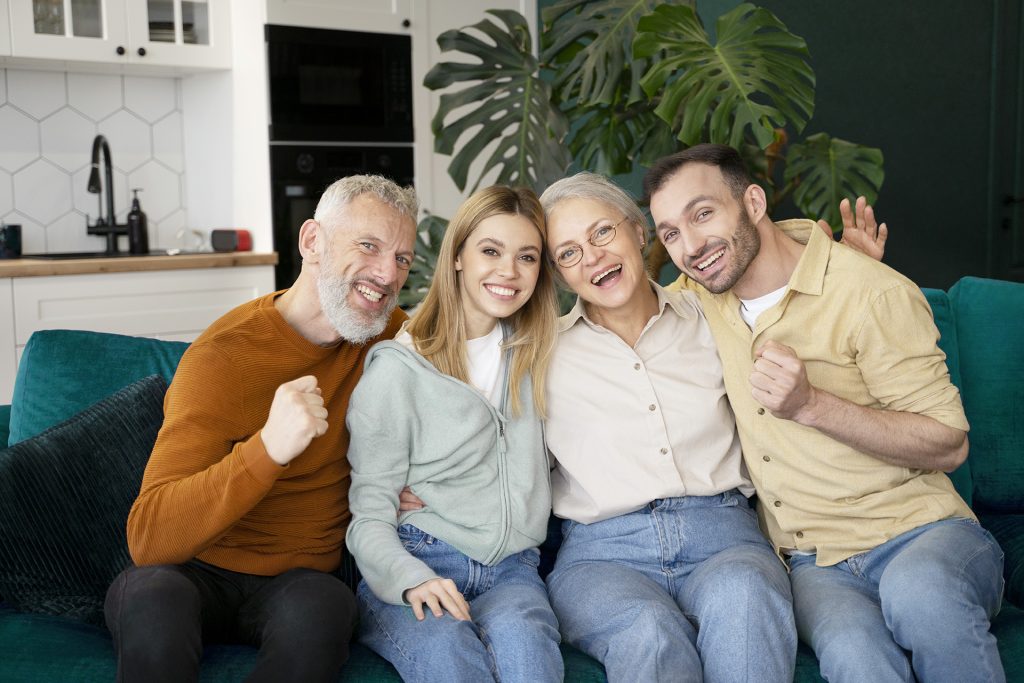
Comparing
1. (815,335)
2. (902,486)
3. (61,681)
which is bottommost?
(61,681)

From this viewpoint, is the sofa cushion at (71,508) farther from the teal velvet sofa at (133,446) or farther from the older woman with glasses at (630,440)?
the older woman with glasses at (630,440)

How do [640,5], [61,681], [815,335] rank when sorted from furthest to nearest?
[640,5] < [815,335] < [61,681]

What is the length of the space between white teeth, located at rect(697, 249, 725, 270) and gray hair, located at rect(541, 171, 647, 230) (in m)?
0.17

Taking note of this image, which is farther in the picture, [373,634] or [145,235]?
[145,235]

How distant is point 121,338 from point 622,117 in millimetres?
1532

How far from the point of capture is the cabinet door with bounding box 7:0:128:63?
12.9 ft

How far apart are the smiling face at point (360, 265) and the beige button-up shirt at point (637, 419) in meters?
0.37

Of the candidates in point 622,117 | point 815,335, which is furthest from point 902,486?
point 622,117

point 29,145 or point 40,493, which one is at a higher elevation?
point 29,145

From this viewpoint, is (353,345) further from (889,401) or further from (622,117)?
(622,117)

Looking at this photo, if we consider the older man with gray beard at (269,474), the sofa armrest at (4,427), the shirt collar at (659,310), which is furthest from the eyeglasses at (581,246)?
the sofa armrest at (4,427)

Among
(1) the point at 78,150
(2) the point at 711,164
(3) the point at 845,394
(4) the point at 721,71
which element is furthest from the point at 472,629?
(1) the point at 78,150

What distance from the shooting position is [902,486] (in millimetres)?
1910

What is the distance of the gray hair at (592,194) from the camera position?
2.04 metres
